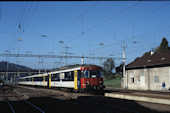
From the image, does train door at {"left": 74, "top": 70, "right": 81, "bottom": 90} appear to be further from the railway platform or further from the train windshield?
the railway platform

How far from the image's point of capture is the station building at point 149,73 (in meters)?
41.7

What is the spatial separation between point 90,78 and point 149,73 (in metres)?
22.6

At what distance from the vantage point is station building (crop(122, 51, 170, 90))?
41.7 metres

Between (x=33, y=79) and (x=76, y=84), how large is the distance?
3257 centimetres

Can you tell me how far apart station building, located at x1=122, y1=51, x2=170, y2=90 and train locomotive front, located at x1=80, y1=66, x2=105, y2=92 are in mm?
18627

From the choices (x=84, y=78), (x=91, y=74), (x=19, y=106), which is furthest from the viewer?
(x=91, y=74)

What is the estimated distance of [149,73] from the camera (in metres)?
45.4

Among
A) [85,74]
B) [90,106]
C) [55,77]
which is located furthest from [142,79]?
[90,106]

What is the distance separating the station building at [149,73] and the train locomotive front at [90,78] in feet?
61.1

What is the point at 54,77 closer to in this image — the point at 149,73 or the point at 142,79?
the point at 149,73

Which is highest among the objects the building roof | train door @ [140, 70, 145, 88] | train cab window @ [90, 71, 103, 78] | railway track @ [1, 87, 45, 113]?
the building roof

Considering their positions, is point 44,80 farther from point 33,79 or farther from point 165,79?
point 165,79

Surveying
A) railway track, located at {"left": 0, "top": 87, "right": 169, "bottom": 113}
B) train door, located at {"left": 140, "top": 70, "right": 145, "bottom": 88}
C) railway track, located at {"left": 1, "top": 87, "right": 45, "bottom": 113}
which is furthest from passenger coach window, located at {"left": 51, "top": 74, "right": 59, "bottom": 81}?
train door, located at {"left": 140, "top": 70, "right": 145, "bottom": 88}

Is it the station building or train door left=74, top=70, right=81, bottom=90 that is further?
the station building
